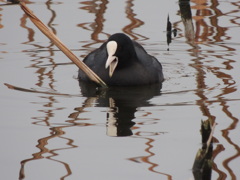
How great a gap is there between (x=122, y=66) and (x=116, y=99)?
27.9 inches

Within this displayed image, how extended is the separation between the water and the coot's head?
13.1 inches

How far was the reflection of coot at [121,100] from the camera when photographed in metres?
5.62

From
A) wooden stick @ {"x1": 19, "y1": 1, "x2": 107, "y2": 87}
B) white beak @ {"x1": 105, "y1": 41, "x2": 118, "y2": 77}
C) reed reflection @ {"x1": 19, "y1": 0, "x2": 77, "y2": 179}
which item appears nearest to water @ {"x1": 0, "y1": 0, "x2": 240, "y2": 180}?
reed reflection @ {"x1": 19, "y1": 0, "x2": 77, "y2": 179}

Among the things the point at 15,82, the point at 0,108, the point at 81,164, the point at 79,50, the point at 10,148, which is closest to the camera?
the point at 81,164

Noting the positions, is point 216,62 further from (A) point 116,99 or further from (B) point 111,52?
(A) point 116,99

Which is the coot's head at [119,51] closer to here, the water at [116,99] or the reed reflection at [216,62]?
the water at [116,99]

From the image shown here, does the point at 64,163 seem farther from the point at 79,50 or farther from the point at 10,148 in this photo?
the point at 79,50

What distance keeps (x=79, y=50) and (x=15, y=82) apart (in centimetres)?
154

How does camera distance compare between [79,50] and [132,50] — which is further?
[79,50]

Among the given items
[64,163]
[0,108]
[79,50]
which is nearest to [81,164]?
[64,163]

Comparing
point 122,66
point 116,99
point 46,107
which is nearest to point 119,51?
point 122,66

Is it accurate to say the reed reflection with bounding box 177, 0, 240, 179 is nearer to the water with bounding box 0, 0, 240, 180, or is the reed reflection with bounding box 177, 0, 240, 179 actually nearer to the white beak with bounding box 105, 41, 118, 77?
the water with bounding box 0, 0, 240, 180

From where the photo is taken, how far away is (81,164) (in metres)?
4.74

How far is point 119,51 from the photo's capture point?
7.11 metres
